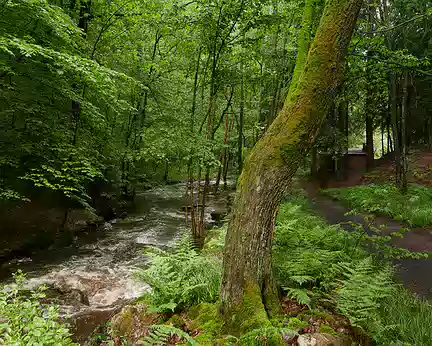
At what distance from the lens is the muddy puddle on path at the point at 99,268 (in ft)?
21.3

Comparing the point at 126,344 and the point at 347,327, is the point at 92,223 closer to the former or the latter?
the point at 126,344

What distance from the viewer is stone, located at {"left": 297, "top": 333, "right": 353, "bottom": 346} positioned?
3233mm

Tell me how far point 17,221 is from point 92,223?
324 cm

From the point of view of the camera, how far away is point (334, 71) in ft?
11.4

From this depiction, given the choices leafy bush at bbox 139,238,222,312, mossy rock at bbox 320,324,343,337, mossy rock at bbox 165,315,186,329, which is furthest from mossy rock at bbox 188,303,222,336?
mossy rock at bbox 320,324,343,337

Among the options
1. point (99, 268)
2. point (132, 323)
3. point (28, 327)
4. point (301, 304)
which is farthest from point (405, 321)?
point (99, 268)

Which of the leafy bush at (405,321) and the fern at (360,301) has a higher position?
the fern at (360,301)

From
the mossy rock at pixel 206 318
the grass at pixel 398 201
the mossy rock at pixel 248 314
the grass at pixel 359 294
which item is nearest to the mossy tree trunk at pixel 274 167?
the mossy rock at pixel 248 314

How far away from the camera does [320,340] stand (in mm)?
3258

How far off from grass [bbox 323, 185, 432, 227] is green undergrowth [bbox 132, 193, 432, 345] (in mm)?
5043

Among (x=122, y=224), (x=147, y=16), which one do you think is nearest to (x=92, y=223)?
(x=122, y=224)

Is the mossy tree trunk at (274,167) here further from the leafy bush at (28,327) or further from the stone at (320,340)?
the leafy bush at (28,327)

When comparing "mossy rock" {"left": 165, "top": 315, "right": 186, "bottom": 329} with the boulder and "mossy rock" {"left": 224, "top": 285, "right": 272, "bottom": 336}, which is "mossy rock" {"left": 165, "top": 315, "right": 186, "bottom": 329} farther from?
"mossy rock" {"left": 224, "top": 285, "right": 272, "bottom": 336}

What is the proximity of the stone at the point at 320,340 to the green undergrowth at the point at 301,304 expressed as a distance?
7 centimetres
